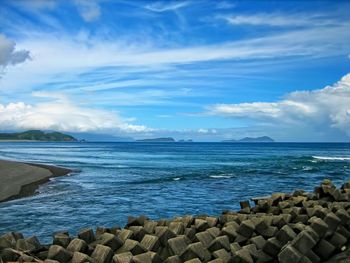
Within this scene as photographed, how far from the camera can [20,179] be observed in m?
28.9

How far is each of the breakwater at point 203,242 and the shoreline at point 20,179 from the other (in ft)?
46.1

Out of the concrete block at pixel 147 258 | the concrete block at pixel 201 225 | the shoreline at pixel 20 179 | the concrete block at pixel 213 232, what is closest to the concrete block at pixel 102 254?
the concrete block at pixel 147 258

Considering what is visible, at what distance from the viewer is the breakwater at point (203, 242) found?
760 centimetres

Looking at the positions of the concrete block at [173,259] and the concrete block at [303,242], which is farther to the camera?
the concrete block at [303,242]

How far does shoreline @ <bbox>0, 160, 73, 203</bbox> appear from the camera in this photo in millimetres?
23109

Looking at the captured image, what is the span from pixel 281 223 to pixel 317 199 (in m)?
4.02

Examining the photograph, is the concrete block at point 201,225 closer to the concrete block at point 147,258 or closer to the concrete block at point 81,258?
the concrete block at point 147,258

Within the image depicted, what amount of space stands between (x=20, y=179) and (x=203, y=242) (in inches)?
921

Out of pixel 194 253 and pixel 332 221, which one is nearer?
pixel 194 253

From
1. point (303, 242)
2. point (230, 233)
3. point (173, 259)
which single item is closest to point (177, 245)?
point (173, 259)

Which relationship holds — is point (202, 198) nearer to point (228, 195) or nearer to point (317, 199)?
point (228, 195)

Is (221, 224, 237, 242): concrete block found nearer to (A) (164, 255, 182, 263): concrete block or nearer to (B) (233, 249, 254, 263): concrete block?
(B) (233, 249, 254, 263): concrete block

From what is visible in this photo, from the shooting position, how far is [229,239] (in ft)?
29.4

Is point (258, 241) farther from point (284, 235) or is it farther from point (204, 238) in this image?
point (204, 238)
